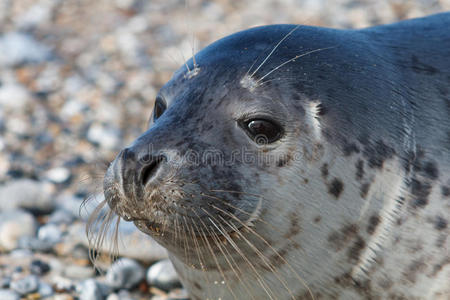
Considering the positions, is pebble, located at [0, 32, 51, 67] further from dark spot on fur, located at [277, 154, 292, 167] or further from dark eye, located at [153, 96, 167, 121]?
dark spot on fur, located at [277, 154, 292, 167]

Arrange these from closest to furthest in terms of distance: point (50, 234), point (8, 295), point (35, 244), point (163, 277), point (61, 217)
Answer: point (8, 295)
point (163, 277)
point (35, 244)
point (50, 234)
point (61, 217)

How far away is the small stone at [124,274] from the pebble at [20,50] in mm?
3522

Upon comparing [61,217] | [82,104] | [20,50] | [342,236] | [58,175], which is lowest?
[342,236]

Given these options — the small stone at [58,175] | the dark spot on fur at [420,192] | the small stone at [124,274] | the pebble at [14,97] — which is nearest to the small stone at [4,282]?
the small stone at [124,274]

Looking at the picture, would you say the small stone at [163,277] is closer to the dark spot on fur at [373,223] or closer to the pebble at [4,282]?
the pebble at [4,282]

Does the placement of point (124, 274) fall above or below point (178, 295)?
above

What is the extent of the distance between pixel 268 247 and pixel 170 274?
1.26m

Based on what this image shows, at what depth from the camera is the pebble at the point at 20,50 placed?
6508mm

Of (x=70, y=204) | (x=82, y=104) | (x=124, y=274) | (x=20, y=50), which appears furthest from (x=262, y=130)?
(x=20, y=50)

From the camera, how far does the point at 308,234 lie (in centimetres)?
237

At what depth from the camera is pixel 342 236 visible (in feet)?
7.87

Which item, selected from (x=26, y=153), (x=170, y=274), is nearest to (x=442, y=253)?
(x=170, y=274)

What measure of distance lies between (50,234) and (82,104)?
2.10 meters

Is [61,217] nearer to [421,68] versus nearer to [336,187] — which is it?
[336,187]
